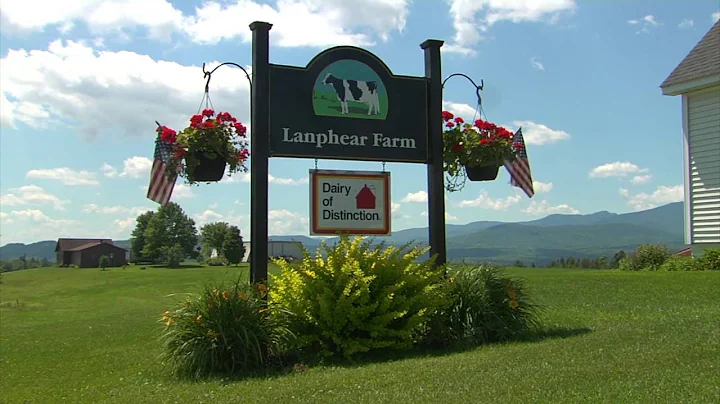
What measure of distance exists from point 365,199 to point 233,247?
4499 centimetres

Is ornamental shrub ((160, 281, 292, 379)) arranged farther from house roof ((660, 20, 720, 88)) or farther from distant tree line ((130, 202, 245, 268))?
distant tree line ((130, 202, 245, 268))

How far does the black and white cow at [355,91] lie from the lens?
9.91m

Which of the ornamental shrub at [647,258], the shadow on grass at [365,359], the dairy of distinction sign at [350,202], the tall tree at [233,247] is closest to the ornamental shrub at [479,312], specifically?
the shadow on grass at [365,359]

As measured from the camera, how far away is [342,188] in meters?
9.80

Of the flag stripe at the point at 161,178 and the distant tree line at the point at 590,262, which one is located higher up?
the flag stripe at the point at 161,178

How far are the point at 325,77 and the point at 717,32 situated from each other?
15827 mm

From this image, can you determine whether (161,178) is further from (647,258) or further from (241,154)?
(647,258)

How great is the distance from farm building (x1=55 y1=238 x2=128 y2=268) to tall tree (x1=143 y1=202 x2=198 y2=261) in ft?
12.5

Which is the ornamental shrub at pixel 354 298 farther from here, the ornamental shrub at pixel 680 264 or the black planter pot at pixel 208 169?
the ornamental shrub at pixel 680 264

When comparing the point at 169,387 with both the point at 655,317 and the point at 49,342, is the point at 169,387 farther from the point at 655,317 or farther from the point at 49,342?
the point at 49,342

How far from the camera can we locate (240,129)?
9.48 m

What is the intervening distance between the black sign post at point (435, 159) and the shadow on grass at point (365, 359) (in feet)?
5.62

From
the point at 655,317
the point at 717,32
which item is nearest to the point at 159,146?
the point at 655,317

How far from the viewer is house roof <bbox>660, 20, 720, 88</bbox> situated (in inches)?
760
